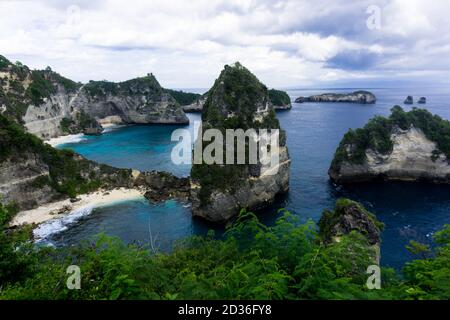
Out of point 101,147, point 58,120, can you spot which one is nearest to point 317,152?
point 101,147

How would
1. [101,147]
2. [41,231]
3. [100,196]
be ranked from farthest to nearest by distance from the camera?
[101,147] → [100,196] → [41,231]

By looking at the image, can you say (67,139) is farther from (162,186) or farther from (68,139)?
(162,186)

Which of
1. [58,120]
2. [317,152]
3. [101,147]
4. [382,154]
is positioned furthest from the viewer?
[58,120]

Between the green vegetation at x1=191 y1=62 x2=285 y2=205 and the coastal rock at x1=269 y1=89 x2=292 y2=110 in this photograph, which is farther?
the coastal rock at x1=269 y1=89 x2=292 y2=110

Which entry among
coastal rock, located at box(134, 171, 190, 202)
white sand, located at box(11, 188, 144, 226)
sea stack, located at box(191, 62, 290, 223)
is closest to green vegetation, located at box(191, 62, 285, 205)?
sea stack, located at box(191, 62, 290, 223)

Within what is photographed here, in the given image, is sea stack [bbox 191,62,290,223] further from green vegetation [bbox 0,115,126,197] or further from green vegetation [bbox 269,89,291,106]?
green vegetation [bbox 269,89,291,106]

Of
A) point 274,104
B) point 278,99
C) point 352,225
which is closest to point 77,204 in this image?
point 352,225
